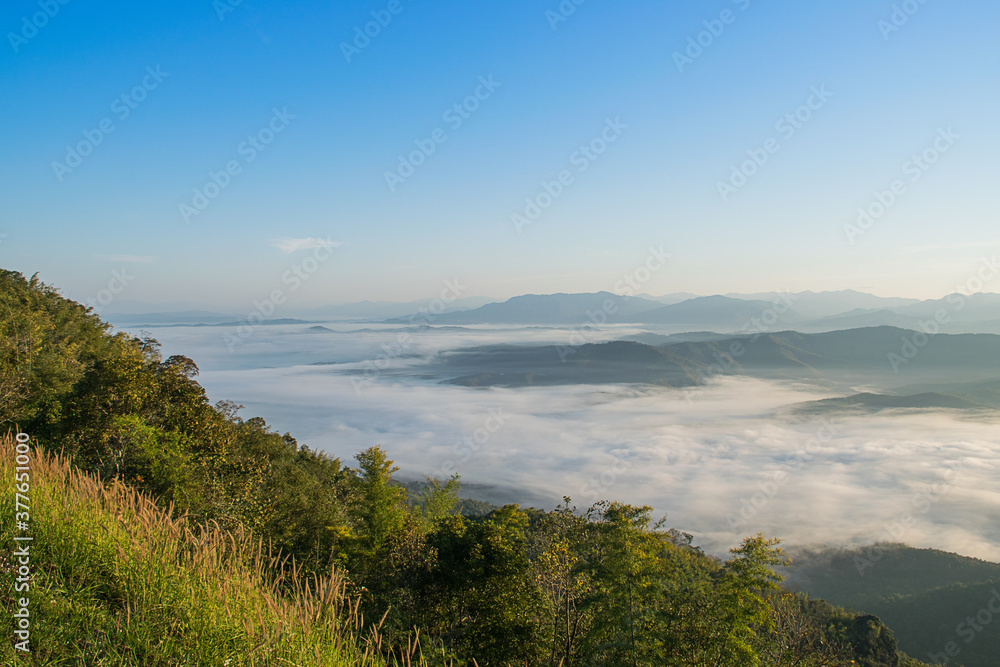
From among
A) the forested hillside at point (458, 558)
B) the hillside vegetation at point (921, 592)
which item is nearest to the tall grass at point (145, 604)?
the forested hillside at point (458, 558)

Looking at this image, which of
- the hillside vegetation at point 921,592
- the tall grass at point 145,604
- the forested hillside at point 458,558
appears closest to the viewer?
the tall grass at point 145,604

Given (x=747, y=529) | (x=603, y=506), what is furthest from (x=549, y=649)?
(x=747, y=529)

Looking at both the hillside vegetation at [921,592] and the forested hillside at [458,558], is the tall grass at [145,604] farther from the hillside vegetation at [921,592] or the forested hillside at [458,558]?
the hillside vegetation at [921,592]

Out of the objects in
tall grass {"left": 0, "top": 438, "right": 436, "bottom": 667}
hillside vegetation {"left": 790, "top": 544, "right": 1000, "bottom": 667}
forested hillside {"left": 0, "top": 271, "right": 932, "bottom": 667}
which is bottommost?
hillside vegetation {"left": 790, "top": 544, "right": 1000, "bottom": 667}

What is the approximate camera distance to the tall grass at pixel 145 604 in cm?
308

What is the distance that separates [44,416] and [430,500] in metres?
23.3

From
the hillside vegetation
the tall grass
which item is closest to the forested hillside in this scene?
the tall grass

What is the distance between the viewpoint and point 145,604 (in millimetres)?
3439

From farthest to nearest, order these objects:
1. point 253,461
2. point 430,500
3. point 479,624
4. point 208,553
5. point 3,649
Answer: point 430,500
point 253,461
point 479,624
point 208,553
point 3,649

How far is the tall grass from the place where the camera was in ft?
10.1

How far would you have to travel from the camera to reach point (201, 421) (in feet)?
66.2

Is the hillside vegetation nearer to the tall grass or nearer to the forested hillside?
the forested hillside

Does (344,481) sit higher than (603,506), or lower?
lower

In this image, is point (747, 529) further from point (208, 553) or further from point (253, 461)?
point (208, 553)
